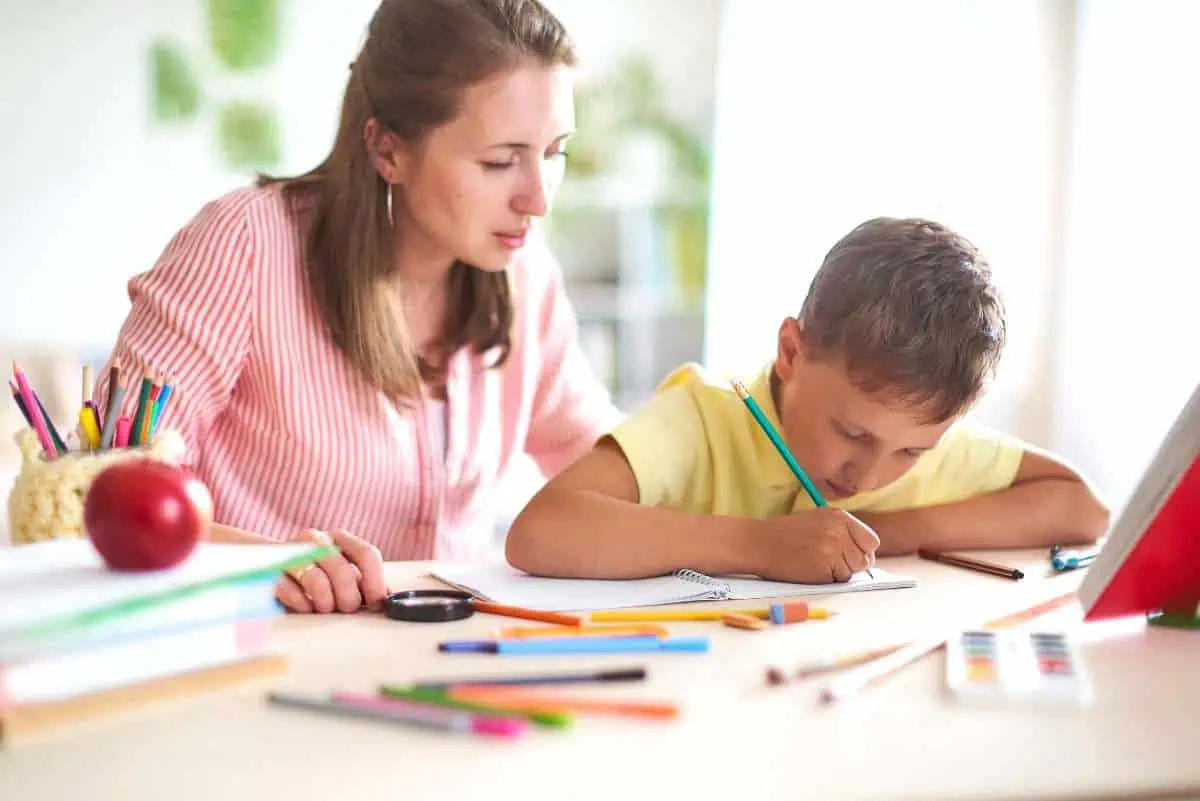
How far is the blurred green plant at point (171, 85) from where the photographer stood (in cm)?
373

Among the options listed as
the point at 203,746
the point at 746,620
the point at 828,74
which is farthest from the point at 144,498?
the point at 828,74

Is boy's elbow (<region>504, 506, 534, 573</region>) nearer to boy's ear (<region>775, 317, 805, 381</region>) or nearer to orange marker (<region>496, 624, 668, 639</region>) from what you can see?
orange marker (<region>496, 624, 668, 639</region>)

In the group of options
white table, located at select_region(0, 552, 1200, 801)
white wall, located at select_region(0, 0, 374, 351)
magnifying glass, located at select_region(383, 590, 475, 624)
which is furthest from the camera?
white wall, located at select_region(0, 0, 374, 351)

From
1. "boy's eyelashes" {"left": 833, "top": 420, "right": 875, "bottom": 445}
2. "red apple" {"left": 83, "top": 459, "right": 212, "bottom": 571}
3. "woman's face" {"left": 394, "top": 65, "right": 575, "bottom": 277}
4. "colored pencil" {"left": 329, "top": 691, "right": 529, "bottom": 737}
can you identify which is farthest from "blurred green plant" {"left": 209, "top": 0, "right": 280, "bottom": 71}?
"colored pencil" {"left": 329, "top": 691, "right": 529, "bottom": 737}

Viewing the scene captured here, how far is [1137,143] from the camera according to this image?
2.69 metres

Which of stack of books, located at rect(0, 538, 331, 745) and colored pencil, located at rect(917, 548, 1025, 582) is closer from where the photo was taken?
stack of books, located at rect(0, 538, 331, 745)

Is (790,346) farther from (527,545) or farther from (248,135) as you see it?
(248,135)

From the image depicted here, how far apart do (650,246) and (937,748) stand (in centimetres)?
328

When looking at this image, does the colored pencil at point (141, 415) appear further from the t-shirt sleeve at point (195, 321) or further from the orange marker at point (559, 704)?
the orange marker at point (559, 704)

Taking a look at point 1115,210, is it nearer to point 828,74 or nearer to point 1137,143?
point 1137,143

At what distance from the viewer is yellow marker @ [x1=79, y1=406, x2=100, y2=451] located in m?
1.08

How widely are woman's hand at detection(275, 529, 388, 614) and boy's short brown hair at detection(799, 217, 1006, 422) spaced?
0.50 metres

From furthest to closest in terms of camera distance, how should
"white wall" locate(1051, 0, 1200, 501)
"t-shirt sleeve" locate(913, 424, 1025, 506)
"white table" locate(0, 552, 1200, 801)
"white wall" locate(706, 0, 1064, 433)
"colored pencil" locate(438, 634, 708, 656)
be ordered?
"white wall" locate(706, 0, 1064, 433)
"white wall" locate(1051, 0, 1200, 501)
"t-shirt sleeve" locate(913, 424, 1025, 506)
"colored pencil" locate(438, 634, 708, 656)
"white table" locate(0, 552, 1200, 801)

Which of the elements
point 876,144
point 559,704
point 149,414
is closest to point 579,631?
point 559,704
